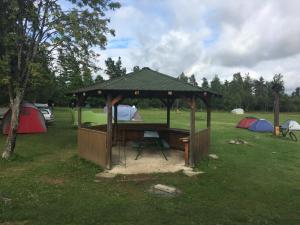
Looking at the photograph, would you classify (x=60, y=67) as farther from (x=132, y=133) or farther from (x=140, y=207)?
(x=140, y=207)

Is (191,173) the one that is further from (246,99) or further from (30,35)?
(246,99)

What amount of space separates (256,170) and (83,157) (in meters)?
5.75

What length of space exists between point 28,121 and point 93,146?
10449 millimetres

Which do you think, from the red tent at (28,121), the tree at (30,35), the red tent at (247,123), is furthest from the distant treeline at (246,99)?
the tree at (30,35)

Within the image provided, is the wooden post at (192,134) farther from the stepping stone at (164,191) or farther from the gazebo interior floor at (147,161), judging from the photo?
the stepping stone at (164,191)

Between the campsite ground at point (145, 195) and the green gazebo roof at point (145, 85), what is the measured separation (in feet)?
7.98

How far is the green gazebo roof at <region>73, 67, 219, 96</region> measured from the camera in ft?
35.3

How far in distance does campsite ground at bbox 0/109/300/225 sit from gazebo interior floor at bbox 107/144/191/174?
63 cm

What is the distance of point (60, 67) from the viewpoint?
46.1 ft

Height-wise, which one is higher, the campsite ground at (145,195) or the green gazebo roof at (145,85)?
the green gazebo roof at (145,85)

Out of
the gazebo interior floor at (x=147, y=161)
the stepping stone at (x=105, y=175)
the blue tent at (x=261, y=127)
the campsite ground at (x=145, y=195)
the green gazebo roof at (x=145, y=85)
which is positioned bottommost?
the campsite ground at (x=145, y=195)

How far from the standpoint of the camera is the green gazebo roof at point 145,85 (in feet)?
35.3

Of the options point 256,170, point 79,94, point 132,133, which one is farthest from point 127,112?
point 256,170

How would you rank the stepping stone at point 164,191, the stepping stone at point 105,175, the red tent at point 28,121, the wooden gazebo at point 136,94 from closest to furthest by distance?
the stepping stone at point 164,191 < the stepping stone at point 105,175 < the wooden gazebo at point 136,94 < the red tent at point 28,121
